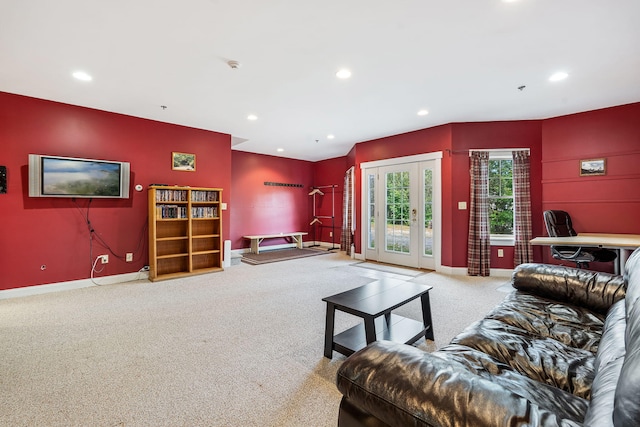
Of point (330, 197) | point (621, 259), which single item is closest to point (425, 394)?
point (621, 259)

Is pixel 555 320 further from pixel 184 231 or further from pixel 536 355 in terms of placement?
pixel 184 231

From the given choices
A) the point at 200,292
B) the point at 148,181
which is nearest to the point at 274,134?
the point at 148,181

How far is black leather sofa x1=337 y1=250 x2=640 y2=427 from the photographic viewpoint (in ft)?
2.34

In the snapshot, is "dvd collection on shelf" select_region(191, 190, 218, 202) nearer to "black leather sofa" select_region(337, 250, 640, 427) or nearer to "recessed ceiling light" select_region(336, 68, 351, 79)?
"recessed ceiling light" select_region(336, 68, 351, 79)

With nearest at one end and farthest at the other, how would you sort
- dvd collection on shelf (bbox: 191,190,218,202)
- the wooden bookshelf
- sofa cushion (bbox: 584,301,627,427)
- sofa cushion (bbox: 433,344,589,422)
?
sofa cushion (bbox: 584,301,627,427) → sofa cushion (bbox: 433,344,589,422) → the wooden bookshelf → dvd collection on shelf (bbox: 191,190,218,202)

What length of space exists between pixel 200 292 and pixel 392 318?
8.42ft

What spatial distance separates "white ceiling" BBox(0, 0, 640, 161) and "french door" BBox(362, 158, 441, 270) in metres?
1.27

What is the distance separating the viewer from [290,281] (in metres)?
4.40

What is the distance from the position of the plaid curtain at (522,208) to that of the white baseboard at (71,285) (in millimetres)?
5885

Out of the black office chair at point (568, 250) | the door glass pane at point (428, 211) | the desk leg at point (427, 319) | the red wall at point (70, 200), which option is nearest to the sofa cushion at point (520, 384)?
the desk leg at point (427, 319)

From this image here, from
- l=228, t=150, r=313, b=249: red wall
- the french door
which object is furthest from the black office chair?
l=228, t=150, r=313, b=249: red wall

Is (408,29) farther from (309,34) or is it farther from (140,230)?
(140,230)

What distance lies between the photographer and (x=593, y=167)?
13.7 feet

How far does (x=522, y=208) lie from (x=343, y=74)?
3.53m
